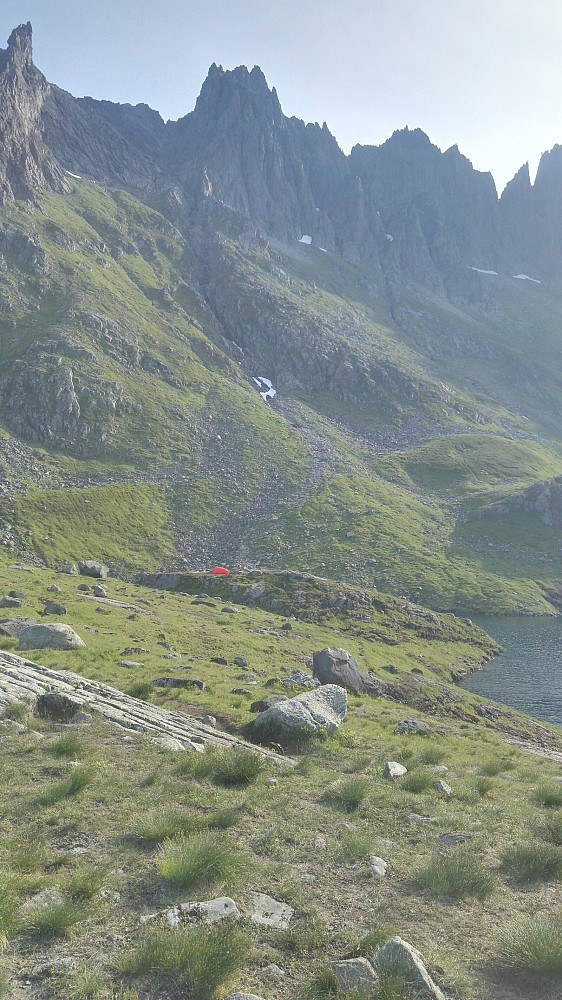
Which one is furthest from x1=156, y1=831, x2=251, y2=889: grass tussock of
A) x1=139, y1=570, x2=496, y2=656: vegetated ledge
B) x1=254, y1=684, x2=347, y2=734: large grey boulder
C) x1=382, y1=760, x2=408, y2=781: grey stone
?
x1=139, y1=570, x2=496, y2=656: vegetated ledge

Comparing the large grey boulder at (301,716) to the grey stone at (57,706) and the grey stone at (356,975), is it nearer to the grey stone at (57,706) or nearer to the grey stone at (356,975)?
the grey stone at (57,706)

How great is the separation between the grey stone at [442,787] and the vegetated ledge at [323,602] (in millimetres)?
53107

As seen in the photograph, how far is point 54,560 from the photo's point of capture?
9050 cm

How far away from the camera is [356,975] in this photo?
7.28 m

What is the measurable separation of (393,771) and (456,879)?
7602 millimetres

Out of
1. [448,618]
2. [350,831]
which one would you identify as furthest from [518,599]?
[350,831]

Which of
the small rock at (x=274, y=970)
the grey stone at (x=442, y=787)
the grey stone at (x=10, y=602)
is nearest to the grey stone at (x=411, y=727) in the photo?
the grey stone at (x=442, y=787)

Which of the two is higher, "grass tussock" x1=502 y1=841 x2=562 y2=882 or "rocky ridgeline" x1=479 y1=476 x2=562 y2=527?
"rocky ridgeline" x1=479 y1=476 x2=562 y2=527

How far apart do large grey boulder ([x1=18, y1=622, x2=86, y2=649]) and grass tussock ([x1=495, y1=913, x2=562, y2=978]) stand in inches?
1144

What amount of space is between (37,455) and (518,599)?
11080 cm

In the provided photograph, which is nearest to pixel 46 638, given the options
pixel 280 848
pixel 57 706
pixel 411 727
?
pixel 57 706

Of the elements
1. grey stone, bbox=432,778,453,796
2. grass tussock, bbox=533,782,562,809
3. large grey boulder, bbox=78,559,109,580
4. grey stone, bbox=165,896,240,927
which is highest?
grey stone, bbox=165,896,240,927

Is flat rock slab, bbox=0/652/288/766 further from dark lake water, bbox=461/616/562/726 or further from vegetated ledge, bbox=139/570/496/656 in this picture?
vegetated ledge, bbox=139/570/496/656

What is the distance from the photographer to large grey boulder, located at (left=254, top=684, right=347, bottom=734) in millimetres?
20953
